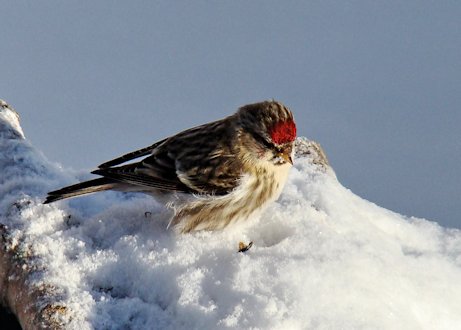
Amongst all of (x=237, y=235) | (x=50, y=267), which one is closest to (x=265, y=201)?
(x=237, y=235)

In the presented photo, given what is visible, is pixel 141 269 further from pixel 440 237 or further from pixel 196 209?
pixel 440 237

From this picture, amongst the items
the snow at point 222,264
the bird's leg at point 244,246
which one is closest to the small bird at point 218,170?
the snow at point 222,264

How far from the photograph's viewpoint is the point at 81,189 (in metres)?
5.44

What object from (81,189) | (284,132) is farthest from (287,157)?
(81,189)

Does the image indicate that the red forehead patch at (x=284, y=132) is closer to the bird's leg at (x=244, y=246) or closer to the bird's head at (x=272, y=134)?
the bird's head at (x=272, y=134)

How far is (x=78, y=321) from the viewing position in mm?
4516

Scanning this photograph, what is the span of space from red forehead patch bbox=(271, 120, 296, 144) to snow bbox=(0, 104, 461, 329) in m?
0.42

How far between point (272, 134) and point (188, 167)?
539 millimetres

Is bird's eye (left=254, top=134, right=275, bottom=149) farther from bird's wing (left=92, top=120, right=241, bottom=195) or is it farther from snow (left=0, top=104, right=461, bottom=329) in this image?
snow (left=0, top=104, right=461, bottom=329)

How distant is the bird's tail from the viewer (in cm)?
536

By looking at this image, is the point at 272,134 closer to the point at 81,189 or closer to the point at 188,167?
the point at 188,167

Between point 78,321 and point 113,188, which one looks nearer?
point 78,321

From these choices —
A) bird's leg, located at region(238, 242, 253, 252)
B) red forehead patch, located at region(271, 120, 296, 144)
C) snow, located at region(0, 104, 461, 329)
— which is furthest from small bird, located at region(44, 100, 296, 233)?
bird's leg, located at region(238, 242, 253, 252)

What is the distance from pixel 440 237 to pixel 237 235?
185 cm
